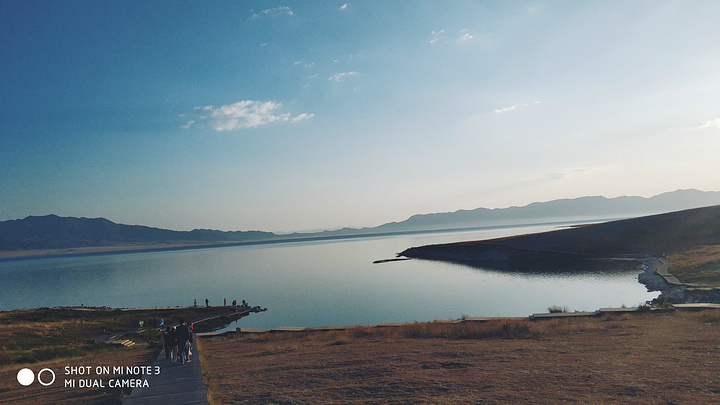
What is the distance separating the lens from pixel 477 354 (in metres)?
16.5

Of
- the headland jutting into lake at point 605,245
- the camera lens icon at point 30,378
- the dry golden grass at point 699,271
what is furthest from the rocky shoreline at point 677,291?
the camera lens icon at point 30,378

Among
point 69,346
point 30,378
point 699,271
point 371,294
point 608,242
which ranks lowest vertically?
point 371,294

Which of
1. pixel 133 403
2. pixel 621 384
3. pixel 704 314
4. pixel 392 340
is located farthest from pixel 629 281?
pixel 133 403

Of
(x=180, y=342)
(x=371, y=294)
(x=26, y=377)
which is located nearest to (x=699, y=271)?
(x=371, y=294)

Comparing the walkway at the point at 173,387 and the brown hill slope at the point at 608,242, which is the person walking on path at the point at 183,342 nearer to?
the walkway at the point at 173,387

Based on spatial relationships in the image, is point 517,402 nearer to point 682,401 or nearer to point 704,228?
point 682,401

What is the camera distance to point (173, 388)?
1286 centimetres

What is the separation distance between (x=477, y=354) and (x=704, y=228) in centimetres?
8497

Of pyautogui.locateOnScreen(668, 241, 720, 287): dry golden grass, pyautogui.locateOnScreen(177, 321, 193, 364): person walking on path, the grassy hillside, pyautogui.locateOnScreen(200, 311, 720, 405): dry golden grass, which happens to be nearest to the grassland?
pyautogui.locateOnScreen(177, 321, 193, 364): person walking on path

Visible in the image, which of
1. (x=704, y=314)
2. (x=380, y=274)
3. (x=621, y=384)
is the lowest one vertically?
(x=380, y=274)

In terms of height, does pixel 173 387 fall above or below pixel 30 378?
above

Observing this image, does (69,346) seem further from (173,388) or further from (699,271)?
(699,271)

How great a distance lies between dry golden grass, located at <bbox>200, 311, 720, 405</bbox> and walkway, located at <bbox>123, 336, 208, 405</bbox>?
0.63 m

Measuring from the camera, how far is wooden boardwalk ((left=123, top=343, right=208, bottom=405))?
11508 mm
